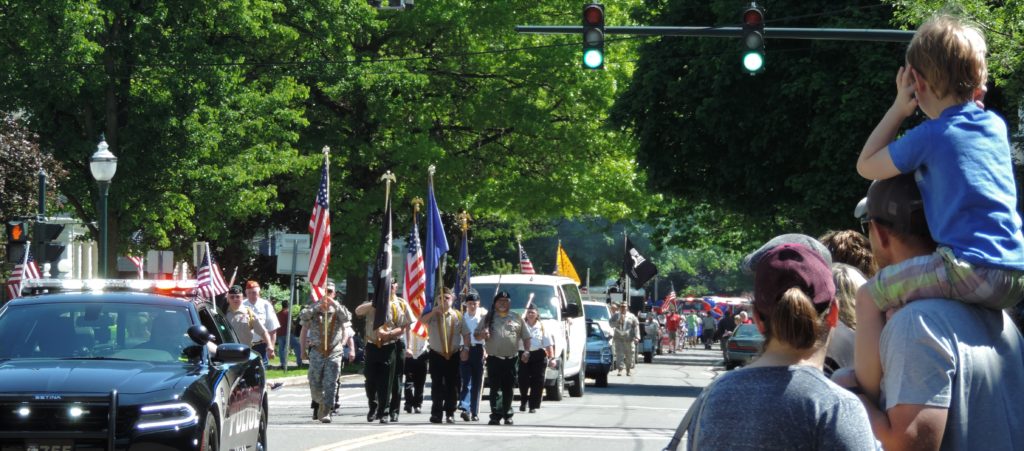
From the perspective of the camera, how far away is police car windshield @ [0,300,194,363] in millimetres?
10562

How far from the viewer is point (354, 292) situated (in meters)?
42.0

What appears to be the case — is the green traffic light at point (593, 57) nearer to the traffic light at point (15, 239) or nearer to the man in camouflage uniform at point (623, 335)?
the traffic light at point (15, 239)

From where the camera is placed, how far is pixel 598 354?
3256 centimetres

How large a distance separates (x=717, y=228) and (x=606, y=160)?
9.91m

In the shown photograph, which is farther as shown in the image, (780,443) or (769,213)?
(769,213)

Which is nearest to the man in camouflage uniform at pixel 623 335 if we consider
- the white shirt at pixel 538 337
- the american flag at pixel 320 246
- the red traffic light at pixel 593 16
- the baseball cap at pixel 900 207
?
the american flag at pixel 320 246

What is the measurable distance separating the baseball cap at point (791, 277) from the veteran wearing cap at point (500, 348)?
1684 centimetres

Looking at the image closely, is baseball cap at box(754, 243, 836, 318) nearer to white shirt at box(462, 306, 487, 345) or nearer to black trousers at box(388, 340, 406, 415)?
black trousers at box(388, 340, 406, 415)

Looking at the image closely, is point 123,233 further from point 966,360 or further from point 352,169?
point 966,360

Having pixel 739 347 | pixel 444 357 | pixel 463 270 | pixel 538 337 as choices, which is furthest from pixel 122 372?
pixel 739 347

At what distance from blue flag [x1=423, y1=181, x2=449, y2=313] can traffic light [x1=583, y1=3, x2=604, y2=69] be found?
8235 millimetres

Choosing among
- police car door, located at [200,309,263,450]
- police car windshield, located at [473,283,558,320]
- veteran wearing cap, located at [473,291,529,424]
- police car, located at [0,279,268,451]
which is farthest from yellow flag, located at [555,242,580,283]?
police car, located at [0,279,268,451]

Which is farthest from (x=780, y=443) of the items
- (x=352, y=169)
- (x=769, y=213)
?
(x=352, y=169)

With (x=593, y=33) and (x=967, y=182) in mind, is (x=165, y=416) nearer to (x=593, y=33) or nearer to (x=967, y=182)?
(x=967, y=182)
